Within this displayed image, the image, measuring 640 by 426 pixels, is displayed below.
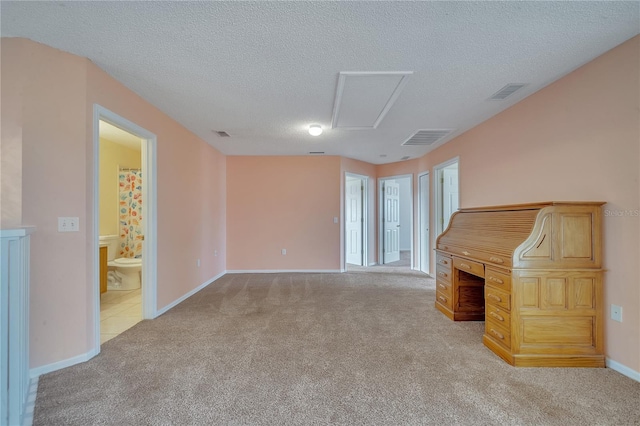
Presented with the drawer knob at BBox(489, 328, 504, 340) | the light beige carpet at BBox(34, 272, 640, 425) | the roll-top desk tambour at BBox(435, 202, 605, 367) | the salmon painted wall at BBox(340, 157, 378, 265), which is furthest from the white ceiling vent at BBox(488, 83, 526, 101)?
the salmon painted wall at BBox(340, 157, 378, 265)

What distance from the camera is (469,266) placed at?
2.77 m

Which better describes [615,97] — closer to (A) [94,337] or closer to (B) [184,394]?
(B) [184,394]

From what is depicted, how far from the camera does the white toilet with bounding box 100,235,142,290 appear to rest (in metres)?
4.18

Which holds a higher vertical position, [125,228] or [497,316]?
[125,228]

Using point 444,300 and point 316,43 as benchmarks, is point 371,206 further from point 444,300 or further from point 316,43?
point 316,43

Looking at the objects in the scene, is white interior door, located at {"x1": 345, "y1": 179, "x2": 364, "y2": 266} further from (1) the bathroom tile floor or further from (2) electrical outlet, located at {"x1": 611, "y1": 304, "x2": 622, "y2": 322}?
(2) electrical outlet, located at {"x1": 611, "y1": 304, "x2": 622, "y2": 322}

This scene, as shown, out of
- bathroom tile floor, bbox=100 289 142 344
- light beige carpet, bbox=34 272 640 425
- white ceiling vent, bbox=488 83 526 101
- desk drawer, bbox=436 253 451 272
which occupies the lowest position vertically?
bathroom tile floor, bbox=100 289 142 344

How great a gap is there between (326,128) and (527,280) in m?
2.81

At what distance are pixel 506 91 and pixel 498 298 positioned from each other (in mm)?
1947

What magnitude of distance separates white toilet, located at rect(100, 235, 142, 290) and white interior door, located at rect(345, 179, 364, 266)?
406 cm

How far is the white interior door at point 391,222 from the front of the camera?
6.62 m

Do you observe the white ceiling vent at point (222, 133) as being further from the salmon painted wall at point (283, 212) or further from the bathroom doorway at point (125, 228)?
the salmon painted wall at point (283, 212)

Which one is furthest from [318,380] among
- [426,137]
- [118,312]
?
[426,137]

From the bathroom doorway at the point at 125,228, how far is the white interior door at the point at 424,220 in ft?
15.0
